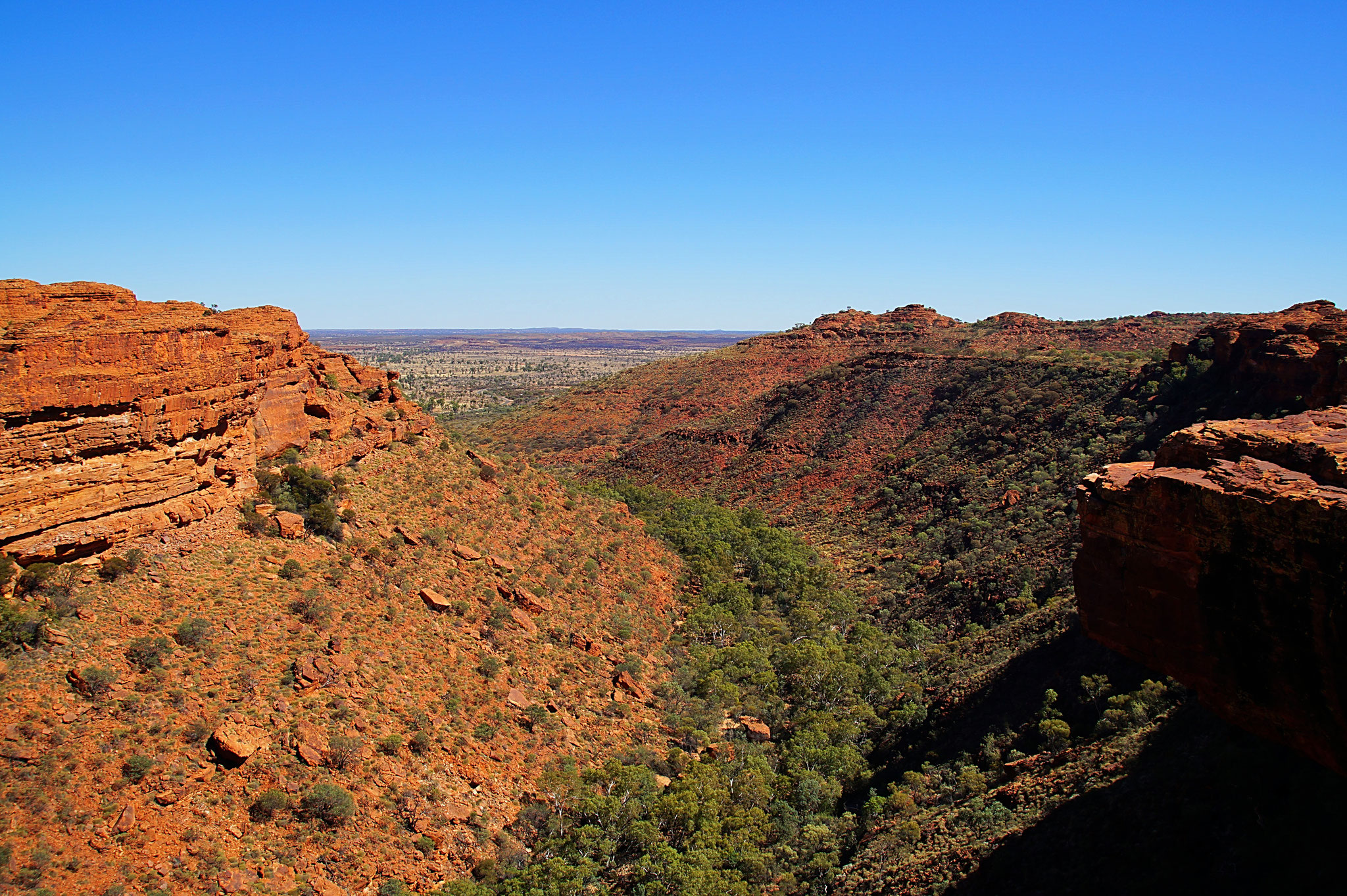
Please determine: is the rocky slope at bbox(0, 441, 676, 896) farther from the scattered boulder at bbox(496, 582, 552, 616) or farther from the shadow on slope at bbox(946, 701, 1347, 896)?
the shadow on slope at bbox(946, 701, 1347, 896)

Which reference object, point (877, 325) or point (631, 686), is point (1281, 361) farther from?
point (877, 325)

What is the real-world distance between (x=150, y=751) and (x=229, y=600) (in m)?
5.04

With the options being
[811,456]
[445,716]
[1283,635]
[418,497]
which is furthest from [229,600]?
[811,456]

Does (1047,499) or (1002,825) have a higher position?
(1047,499)

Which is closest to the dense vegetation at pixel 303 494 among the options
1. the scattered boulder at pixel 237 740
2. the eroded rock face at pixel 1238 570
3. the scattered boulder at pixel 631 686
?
the scattered boulder at pixel 237 740

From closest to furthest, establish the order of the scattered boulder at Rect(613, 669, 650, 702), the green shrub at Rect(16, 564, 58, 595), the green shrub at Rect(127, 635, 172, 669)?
the green shrub at Rect(16, 564, 58, 595) < the green shrub at Rect(127, 635, 172, 669) < the scattered boulder at Rect(613, 669, 650, 702)

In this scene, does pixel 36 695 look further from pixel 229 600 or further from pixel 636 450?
pixel 636 450

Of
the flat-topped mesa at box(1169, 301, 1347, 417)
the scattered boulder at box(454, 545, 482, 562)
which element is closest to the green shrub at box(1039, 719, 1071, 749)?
the flat-topped mesa at box(1169, 301, 1347, 417)

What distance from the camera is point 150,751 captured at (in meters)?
14.6

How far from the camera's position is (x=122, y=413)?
18.1m

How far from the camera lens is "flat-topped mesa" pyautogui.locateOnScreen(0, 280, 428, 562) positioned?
632 inches

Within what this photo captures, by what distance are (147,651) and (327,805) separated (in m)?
5.37

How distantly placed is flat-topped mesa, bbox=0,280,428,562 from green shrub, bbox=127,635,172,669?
9.27 feet

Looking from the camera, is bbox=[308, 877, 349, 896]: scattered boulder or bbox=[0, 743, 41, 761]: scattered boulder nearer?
bbox=[0, 743, 41, 761]: scattered boulder
